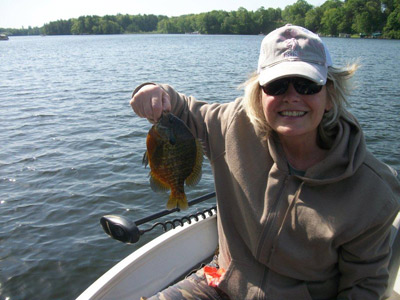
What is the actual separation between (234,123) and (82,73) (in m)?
22.8

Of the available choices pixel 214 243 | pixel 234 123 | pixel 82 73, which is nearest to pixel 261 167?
pixel 234 123

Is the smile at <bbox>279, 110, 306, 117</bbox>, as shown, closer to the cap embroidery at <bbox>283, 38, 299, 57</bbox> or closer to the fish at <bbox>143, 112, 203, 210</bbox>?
the cap embroidery at <bbox>283, 38, 299, 57</bbox>

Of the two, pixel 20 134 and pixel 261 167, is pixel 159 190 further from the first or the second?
pixel 20 134

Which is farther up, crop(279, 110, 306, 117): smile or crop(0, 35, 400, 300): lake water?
crop(279, 110, 306, 117): smile

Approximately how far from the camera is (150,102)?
2094 millimetres

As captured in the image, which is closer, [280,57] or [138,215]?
[280,57]

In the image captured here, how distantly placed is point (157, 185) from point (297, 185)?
2.99 feet

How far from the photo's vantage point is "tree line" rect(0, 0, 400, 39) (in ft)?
249

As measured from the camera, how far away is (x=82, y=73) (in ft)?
76.4

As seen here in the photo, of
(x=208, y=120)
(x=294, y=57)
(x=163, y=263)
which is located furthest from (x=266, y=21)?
(x=294, y=57)

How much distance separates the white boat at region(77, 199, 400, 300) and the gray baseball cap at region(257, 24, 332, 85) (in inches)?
56.4

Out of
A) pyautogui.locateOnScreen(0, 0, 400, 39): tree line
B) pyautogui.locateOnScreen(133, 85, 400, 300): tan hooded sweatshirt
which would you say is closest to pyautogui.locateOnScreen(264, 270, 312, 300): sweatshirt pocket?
pyautogui.locateOnScreen(133, 85, 400, 300): tan hooded sweatshirt

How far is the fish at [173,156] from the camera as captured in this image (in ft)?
6.77

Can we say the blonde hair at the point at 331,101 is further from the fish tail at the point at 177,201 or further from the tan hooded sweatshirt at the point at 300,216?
the fish tail at the point at 177,201
